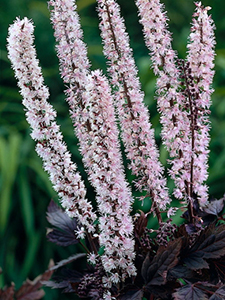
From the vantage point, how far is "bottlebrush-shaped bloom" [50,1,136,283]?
0.66m

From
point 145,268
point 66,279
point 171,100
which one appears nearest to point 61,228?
point 66,279

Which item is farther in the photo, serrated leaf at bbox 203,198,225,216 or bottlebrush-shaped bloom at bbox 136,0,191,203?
serrated leaf at bbox 203,198,225,216

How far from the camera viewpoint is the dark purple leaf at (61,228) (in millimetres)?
901

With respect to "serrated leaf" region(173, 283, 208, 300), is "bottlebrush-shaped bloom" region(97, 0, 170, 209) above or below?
above

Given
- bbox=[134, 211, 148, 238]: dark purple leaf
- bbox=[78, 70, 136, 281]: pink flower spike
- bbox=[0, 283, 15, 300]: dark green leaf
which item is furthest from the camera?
bbox=[0, 283, 15, 300]: dark green leaf

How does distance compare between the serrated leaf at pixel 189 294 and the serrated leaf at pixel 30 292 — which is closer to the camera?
the serrated leaf at pixel 189 294

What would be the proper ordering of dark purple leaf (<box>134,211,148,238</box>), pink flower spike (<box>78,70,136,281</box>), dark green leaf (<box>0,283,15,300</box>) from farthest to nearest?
dark green leaf (<box>0,283,15,300</box>) → dark purple leaf (<box>134,211,148,238</box>) → pink flower spike (<box>78,70,136,281</box>)

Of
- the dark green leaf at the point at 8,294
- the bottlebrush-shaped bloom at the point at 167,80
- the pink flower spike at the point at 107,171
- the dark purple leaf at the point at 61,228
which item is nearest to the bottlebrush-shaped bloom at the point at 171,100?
the bottlebrush-shaped bloom at the point at 167,80

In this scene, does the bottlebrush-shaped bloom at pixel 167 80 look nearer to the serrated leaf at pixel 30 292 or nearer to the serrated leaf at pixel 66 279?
the serrated leaf at pixel 66 279

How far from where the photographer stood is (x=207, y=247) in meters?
0.74

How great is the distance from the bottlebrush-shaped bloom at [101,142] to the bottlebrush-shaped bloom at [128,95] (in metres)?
0.05

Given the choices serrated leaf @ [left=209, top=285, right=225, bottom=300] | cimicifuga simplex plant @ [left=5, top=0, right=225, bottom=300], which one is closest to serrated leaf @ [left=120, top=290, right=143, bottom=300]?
cimicifuga simplex plant @ [left=5, top=0, right=225, bottom=300]

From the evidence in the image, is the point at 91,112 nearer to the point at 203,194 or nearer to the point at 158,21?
the point at 158,21

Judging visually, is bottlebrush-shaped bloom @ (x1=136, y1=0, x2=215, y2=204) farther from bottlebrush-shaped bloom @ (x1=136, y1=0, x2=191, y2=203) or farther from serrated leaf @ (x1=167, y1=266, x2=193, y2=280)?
serrated leaf @ (x1=167, y1=266, x2=193, y2=280)
